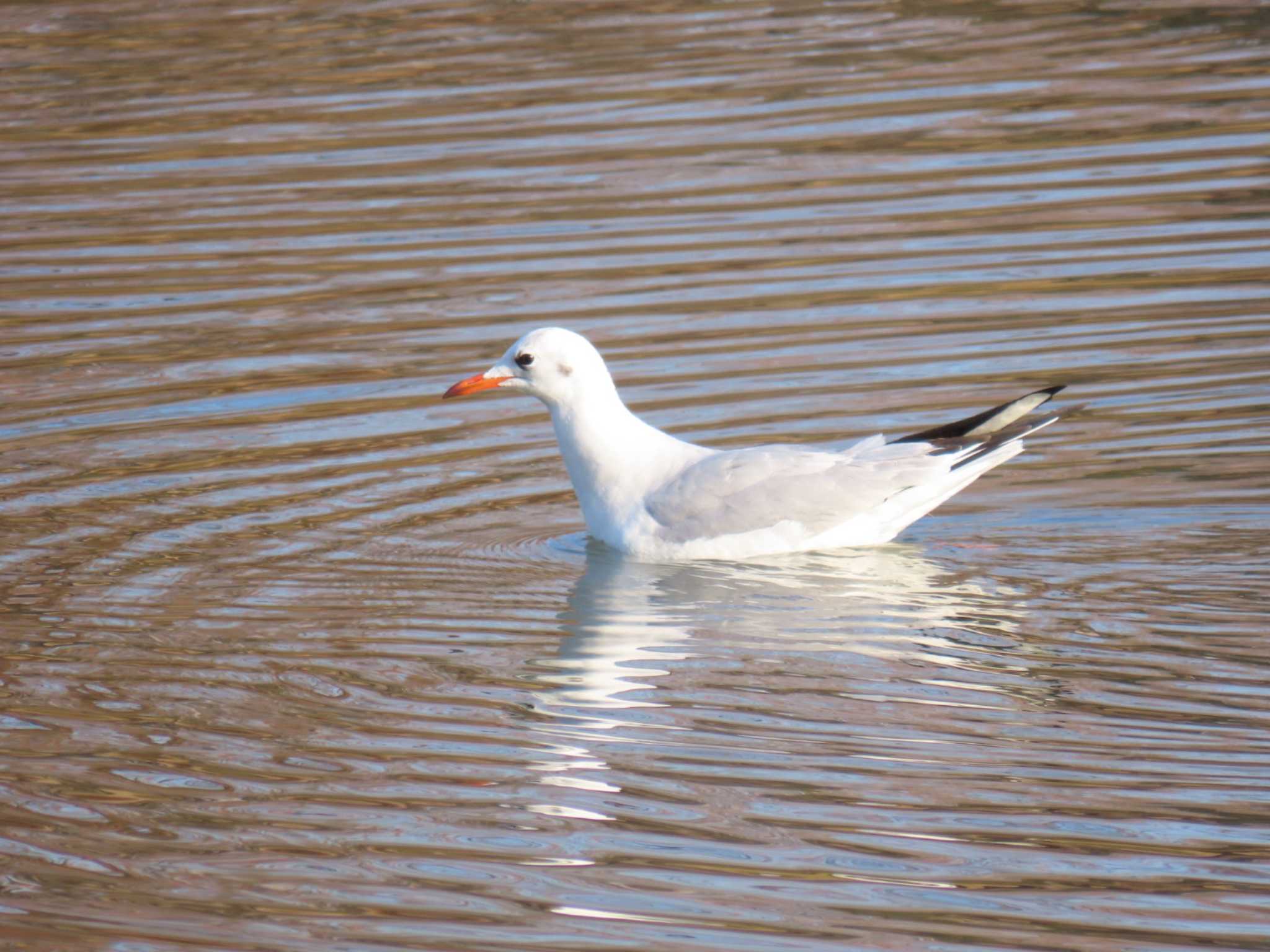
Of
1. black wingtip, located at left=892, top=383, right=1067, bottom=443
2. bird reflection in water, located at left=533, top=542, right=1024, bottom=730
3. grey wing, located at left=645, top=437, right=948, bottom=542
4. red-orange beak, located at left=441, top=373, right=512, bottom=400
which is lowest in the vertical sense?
bird reflection in water, located at left=533, top=542, right=1024, bottom=730

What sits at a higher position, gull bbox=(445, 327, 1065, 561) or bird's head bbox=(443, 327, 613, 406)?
bird's head bbox=(443, 327, 613, 406)

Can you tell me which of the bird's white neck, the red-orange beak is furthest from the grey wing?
the red-orange beak

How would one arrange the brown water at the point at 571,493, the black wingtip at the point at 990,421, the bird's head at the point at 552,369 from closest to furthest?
the brown water at the point at 571,493 → the black wingtip at the point at 990,421 → the bird's head at the point at 552,369

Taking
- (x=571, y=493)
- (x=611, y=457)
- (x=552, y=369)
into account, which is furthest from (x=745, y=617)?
(x=571, y=493)

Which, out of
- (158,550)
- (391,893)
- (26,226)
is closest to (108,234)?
(26,226)

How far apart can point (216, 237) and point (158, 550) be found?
5.06m

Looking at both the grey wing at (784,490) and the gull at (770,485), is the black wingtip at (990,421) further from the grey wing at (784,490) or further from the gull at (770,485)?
the grey wing at (784,490)

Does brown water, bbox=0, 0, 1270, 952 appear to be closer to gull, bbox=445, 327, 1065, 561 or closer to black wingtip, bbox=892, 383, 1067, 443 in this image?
gull, bbox=445, 327, 1065, 561

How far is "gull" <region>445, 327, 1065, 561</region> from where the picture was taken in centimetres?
919

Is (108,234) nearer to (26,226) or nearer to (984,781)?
(26,226)

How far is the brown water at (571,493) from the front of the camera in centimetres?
609

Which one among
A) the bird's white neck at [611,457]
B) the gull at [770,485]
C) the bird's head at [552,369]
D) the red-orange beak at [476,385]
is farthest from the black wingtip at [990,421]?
the red-orange beak at [476,385]

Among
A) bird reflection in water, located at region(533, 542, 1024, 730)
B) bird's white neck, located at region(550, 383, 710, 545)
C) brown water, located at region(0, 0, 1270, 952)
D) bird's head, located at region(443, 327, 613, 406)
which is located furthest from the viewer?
bird's head, located at region(443, 327, 613, 406)

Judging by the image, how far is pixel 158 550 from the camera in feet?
31.1
